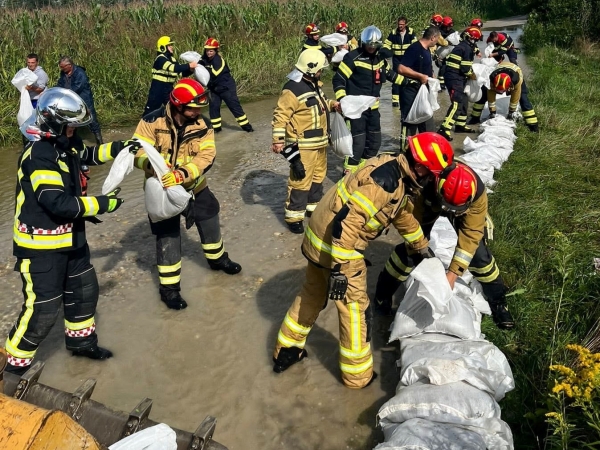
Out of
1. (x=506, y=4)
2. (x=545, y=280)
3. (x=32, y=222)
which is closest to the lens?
(x=32, y=222)

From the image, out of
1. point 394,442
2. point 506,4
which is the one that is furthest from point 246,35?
point 506,4

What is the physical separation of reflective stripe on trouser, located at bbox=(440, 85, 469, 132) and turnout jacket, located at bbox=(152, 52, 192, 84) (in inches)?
166

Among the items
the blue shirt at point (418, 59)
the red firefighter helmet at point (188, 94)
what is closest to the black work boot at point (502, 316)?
the red firefighter helmet at point (188, 94)

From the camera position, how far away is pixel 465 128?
29.2ft

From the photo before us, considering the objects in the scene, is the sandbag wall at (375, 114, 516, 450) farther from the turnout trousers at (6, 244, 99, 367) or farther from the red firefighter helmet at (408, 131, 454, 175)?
the turnout trousers at (6, 244, 99, 367)

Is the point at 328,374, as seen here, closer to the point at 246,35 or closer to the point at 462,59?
the point at 462,59

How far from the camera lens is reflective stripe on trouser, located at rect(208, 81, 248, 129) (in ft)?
30.2

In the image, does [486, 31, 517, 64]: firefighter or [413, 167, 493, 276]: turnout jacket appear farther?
[486, 31, 517, 64]: firefighter

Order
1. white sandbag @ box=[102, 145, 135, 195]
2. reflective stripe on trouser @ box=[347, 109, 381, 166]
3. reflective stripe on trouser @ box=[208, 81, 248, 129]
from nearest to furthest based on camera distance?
white sandbag @ box=[102, 145, 135, 195], reflective stripe on trouser @ box=[347, 109, 381, 166], reflective stripe on trouser @ box=[208, 81, 248, 129]

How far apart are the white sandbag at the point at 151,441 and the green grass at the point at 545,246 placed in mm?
1800

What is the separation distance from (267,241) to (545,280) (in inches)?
106

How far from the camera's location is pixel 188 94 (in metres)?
3.72

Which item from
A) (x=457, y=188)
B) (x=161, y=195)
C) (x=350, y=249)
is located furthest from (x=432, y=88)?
(x=350, y=249)

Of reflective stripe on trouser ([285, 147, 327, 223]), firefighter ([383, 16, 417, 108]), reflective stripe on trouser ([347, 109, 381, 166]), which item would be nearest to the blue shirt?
reflective stripe on trouser ([347, 109, 381, 166])
